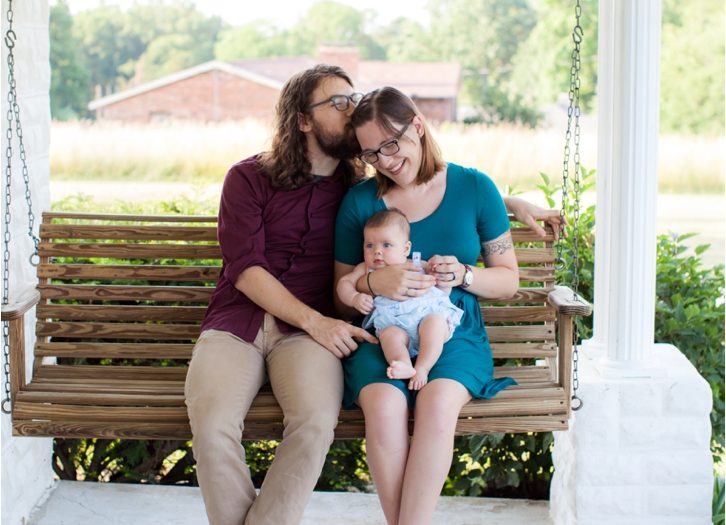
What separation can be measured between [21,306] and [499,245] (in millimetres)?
1320

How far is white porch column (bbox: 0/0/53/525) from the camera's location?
10.3 feet

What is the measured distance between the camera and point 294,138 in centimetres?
288

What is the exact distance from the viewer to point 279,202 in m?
2.88

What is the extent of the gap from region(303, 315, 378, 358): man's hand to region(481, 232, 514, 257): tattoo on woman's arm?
1.46ft

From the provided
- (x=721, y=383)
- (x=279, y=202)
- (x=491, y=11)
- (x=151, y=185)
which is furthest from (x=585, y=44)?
(x=279, y=202)

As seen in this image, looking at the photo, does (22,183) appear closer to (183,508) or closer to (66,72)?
(183,508)

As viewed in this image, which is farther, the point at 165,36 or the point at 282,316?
the point at 165,36

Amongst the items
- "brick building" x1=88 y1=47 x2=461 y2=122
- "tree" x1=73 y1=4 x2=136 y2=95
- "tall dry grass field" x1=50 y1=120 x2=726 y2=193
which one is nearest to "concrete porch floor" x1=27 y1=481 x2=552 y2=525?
"tall dry grass field" x1=50 y1=120 x2=726 y2=193

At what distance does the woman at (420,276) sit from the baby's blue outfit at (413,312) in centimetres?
3

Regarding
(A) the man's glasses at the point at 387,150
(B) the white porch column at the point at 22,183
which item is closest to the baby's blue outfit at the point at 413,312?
(A) the man's glasses at the point at 387,150

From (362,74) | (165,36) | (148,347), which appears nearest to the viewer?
(148,347)

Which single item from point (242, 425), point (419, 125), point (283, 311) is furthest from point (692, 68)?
point (242, 425)

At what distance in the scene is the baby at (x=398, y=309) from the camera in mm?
2584

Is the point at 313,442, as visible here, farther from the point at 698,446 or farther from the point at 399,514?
the point at 698,446
